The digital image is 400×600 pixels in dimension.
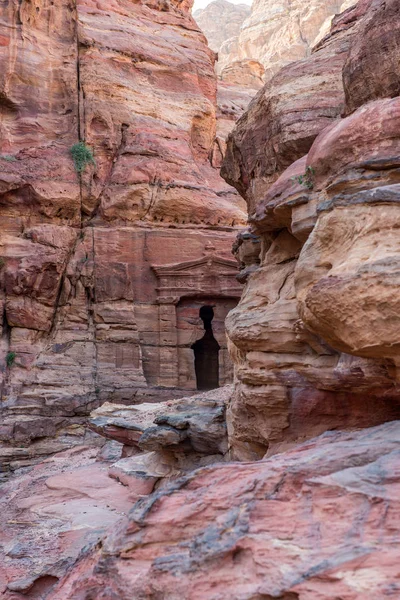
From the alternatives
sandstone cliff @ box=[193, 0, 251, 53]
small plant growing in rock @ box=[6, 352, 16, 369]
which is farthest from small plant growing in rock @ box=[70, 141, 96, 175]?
sandstone cliff @ box=[193, 0, 251, 53]

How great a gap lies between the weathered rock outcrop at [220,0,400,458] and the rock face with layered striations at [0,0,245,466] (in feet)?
37.5

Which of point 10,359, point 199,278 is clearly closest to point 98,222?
point 199,278

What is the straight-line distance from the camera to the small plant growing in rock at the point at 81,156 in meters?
22.9

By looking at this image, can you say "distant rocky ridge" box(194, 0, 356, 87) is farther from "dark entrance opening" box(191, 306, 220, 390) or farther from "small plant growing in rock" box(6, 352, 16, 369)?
"small plant growing in rock" box(6, 352, 16, 369)

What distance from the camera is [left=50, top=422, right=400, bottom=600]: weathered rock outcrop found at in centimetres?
396

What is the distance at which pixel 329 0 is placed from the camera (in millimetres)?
67625

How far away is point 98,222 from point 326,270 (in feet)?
58.0

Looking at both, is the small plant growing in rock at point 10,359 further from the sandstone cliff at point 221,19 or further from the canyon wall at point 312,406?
the sandstone cliff at point 221,19

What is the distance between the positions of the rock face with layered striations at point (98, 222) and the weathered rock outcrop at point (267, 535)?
14.8 meters

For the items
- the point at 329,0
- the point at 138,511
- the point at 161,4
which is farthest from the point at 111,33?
the point at 329,0

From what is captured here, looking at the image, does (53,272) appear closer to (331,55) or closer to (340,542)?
(331,55)

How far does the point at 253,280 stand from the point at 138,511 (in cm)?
544

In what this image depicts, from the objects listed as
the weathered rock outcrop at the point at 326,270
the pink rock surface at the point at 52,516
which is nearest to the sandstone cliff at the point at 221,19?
the weathered rock outcrop at the point at 326,270

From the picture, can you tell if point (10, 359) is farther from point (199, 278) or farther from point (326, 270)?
point (326, 270)
